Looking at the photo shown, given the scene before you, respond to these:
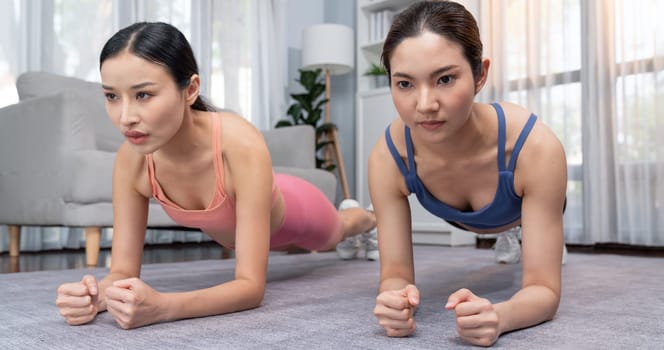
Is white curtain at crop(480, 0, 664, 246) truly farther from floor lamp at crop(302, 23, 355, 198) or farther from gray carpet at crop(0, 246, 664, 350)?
gray carpet at crop(0, 246, 664, 350)

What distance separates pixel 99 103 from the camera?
124 inches

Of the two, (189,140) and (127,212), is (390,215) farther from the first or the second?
(127,212)

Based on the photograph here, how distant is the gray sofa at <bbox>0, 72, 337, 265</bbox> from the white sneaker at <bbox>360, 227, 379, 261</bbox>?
0.93m

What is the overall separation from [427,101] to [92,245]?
74.5 inches

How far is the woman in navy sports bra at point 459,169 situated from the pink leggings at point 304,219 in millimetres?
546

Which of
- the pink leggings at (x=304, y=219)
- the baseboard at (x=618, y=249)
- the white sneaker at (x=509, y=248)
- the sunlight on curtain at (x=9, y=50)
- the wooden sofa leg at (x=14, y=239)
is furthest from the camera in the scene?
the sunlight on curtain at (x=9, y=50)

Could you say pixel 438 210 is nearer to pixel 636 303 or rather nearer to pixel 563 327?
pixel 563 327

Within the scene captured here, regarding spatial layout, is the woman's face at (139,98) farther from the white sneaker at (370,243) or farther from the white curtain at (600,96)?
the white curtain at (600,96)

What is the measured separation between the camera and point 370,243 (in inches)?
99.6

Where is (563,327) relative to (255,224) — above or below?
below

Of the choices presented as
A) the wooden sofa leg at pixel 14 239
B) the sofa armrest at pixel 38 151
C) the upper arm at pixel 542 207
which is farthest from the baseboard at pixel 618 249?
the wooden sofa leg at pixel 14 239

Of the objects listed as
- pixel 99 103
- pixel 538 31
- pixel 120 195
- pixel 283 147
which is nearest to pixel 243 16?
pixel 283 147

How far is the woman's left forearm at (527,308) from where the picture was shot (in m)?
0.94

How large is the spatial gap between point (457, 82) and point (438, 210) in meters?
0.44
